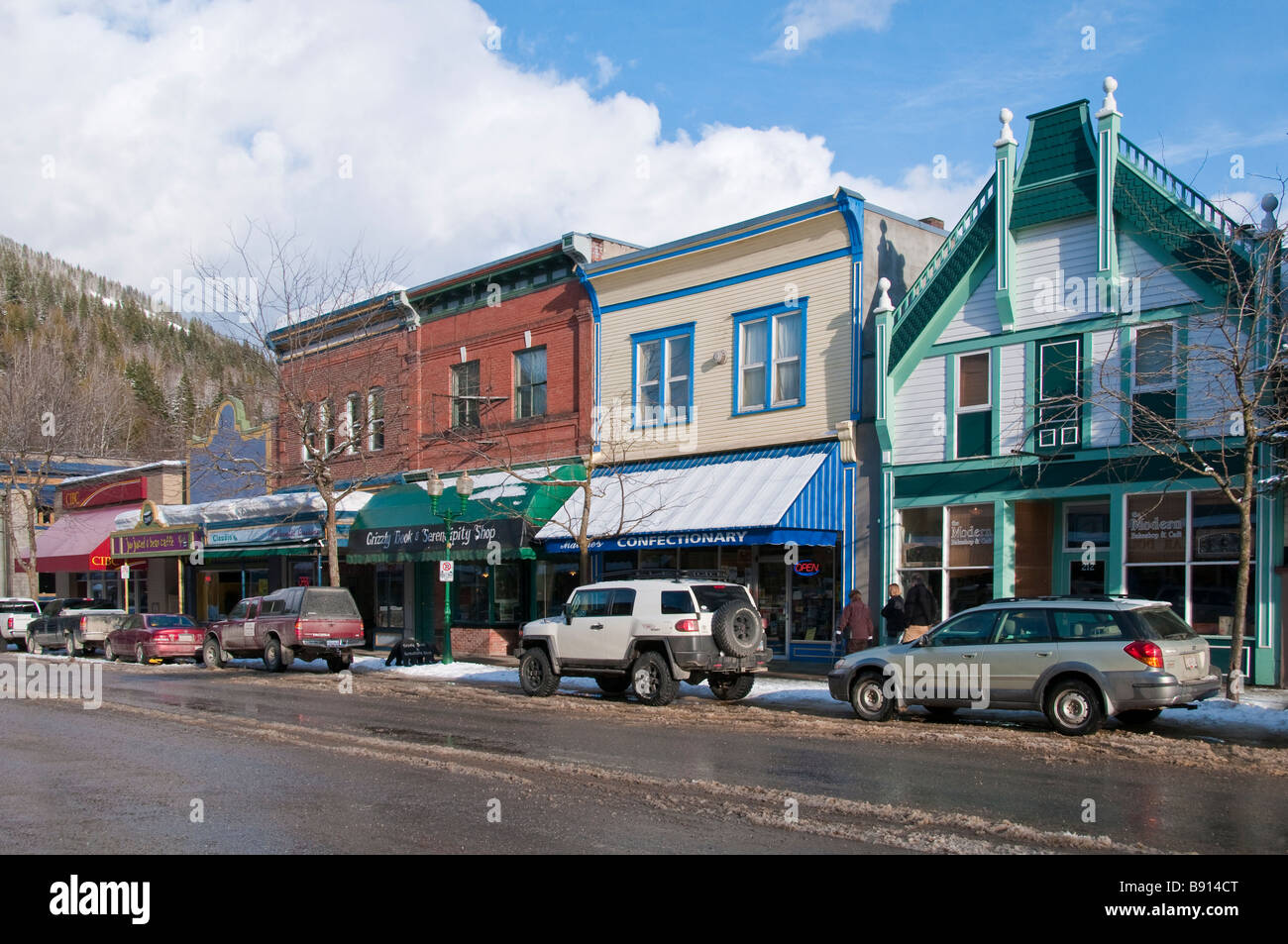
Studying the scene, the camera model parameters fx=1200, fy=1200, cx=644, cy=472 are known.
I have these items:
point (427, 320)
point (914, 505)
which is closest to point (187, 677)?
point (427, 320)

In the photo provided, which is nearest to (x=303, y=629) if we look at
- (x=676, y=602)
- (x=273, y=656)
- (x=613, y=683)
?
(x=273, y=656)

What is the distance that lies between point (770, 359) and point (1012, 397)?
5362mm

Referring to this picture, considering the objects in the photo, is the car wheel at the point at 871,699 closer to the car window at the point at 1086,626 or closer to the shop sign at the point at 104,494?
the car window at the point at 1086,626

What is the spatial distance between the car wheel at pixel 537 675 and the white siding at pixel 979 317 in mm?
8790

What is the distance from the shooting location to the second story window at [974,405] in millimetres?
20062

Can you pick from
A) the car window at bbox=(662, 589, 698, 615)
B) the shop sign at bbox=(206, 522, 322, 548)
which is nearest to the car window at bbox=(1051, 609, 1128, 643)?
the car window at bbox=(662, 589, 698, 615)

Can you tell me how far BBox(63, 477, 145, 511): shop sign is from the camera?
4362cm

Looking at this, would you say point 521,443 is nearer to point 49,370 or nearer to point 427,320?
point 427,320

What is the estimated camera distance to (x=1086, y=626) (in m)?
13.5

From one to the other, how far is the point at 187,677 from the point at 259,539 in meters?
9.04

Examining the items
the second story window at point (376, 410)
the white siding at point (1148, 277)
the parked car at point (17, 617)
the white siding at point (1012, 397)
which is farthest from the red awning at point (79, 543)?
the white siding at point (1148, 277)

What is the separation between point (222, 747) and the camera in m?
13.0

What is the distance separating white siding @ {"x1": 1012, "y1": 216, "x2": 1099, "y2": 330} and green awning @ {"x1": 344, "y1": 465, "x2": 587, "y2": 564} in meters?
9.38

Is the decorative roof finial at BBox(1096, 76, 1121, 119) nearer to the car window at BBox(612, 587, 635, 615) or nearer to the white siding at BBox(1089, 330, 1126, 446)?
the white siding at BBox(1089, 330, 1126, 446)
